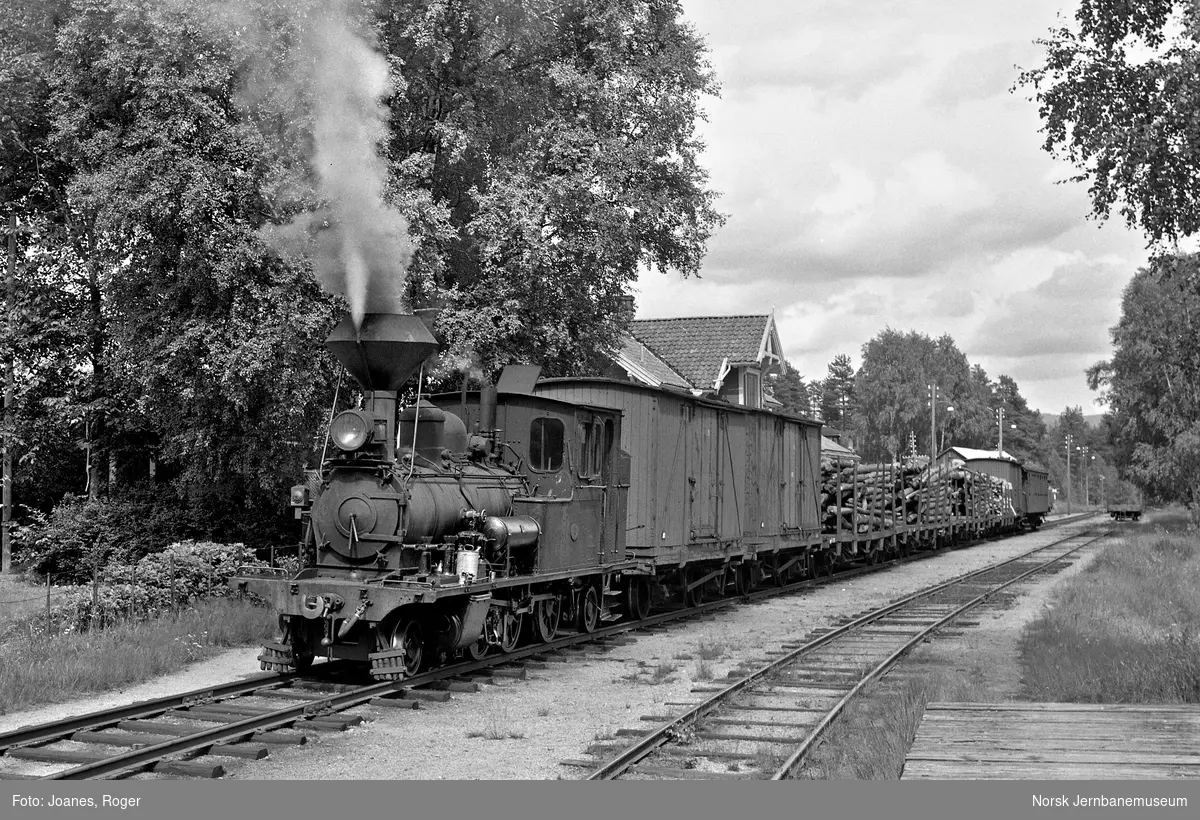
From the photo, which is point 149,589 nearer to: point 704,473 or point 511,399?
point 511,399

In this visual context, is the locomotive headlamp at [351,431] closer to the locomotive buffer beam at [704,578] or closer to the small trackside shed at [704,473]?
the small trackside shed at [704,473]

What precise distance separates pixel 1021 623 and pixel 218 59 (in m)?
14.4

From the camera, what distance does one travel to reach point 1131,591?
18625mm

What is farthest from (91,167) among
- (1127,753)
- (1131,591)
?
(1131,591)

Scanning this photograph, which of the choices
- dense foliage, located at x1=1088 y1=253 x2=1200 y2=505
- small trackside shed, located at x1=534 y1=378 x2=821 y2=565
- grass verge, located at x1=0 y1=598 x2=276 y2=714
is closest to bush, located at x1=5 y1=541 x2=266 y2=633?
grass verge, located at x1=0 y1=598 x2=276 y2=714

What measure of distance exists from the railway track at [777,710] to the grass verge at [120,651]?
17.7ft

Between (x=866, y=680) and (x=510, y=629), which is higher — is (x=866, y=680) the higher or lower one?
the lower one

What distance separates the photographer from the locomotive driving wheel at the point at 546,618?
1249cm

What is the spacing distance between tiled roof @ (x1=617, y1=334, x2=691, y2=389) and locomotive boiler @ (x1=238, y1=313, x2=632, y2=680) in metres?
17.7

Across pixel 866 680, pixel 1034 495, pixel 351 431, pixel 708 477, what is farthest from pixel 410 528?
pixel 1034 495

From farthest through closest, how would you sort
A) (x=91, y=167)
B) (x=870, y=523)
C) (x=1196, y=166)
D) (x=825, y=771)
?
(x=870, y=523) < (x=91, y=167) < (x=1196, y=166) < (x=825, y=771)

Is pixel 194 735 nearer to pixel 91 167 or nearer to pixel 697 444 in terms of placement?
pixel 697 444

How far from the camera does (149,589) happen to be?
14.3 metres

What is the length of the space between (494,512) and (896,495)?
1938 centimetres
